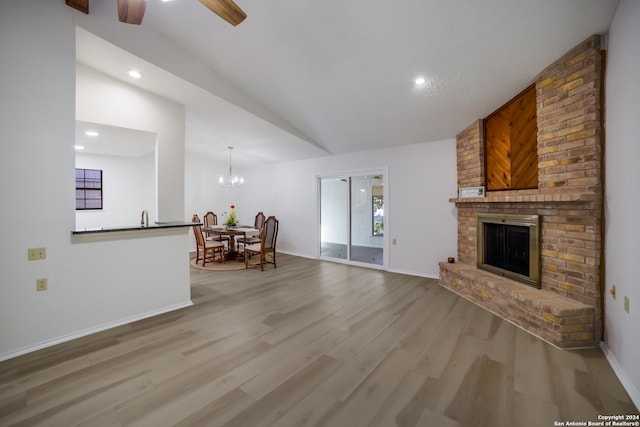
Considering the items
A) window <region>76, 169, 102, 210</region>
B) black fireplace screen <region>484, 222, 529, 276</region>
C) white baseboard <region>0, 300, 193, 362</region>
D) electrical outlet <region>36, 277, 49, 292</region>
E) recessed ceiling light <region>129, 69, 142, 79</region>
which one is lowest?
white baseboard <region>0, 300, 193, 362</region>

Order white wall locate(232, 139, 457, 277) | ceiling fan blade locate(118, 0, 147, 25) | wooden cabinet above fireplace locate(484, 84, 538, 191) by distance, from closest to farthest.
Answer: ceiling fan blade locate(118, 0, 147, 25) → wooden cabinet above fireplace locate(484, 84, 538, 191) → white wall locate(232, 139, 457, 277)

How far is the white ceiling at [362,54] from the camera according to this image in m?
2.24

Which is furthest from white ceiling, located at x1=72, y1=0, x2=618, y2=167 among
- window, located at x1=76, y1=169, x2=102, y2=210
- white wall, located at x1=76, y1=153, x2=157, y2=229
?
window, located at x1=76, y1=169, x2=102, y2=210

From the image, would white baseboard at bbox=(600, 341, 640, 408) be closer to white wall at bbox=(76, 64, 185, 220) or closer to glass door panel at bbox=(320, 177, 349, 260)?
glass door panel at bbox=(320, 177, 349, 260)

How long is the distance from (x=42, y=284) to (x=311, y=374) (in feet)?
8.18

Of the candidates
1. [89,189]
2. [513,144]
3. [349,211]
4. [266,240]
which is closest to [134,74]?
[266,240]

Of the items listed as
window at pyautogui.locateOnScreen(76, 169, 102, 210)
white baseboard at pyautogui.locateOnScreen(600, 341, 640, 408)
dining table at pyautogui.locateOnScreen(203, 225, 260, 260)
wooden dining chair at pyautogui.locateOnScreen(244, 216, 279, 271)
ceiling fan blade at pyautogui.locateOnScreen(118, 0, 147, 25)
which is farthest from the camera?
window at pyautogui.locateOnScreen(76, 169, 102, 210)

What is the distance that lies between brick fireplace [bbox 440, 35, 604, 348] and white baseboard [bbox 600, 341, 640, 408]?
5.5 inches

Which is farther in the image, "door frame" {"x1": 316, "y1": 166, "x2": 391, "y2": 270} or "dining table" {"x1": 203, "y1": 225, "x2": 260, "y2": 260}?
"dining table" {"x1": 203, "y1": 225, "x2": 260, "y2": 260}

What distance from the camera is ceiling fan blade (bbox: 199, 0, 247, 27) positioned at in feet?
5.43

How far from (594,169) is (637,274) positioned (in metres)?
1.04

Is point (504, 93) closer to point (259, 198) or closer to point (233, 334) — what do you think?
point (233, 334)

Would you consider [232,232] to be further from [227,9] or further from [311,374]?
[227,9]

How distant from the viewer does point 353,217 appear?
19.0ft
